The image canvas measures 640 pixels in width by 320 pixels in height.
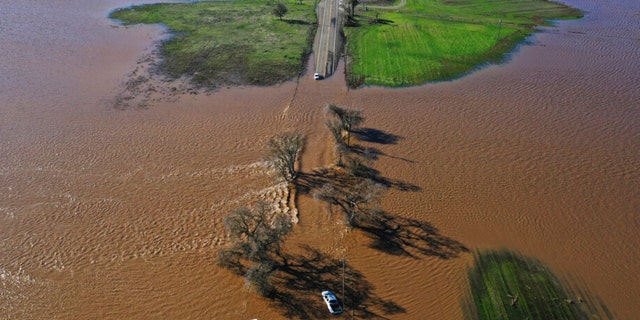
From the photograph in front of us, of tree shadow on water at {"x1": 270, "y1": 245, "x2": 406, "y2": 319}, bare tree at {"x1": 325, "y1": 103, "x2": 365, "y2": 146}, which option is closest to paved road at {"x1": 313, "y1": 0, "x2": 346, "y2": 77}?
bare tree at {"x1": 325, "y1": 103, "x2": 365, "y2": 146}

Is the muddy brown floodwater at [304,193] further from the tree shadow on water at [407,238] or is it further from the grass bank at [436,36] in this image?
the grass bank at [436,36]

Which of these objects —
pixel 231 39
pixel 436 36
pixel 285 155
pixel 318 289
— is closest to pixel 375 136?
pixel 285 155

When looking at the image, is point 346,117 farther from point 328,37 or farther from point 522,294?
point 328,37

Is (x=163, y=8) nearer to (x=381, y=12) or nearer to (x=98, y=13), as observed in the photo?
(x=98, y=13)

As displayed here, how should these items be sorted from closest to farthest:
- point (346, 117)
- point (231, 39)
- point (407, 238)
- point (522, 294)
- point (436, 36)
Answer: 1. point (522, 294)
2. point (407, 238)
3. point (346, 117)
4. point (231, 39)
5. point (436, 36)

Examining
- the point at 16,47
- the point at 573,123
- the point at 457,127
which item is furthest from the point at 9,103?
the point at 573,123

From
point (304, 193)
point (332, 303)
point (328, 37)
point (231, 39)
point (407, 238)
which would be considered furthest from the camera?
point (328, 37)
